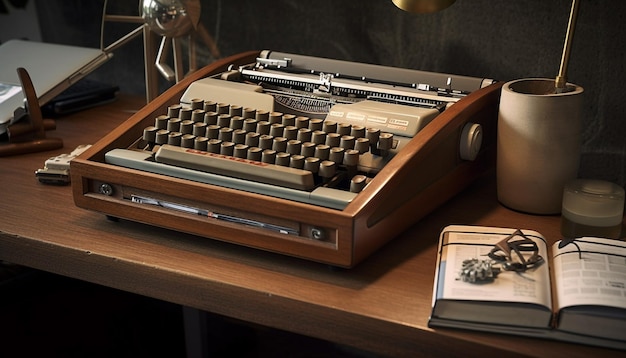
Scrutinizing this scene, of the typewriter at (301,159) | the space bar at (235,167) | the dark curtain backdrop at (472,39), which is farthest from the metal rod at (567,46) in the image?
the space bar at (235,167)

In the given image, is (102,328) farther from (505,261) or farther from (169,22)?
(505,261)

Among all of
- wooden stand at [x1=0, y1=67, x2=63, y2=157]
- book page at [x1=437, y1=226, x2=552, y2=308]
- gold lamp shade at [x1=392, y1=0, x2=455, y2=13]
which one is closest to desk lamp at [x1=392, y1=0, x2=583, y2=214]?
gold lamp shade at [x1=392, y1=0, x2=455, y2=13]

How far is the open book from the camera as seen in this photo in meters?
0.81

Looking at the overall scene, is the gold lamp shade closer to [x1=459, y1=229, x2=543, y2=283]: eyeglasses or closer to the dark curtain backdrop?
the dark curtain backdrop

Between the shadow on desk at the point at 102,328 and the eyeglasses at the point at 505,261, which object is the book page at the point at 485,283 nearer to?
→ the eyeglasses at the point at 505,261

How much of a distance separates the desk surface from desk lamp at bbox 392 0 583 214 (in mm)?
37

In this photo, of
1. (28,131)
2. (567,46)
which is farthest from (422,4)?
(28,131)

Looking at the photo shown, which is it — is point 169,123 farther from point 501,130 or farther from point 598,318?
point 598,318

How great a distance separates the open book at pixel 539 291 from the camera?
2.64 ft

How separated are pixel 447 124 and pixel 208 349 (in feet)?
2.58

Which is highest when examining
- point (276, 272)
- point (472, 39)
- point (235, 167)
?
point (472, 39)

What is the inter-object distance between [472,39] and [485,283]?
2.10 feet

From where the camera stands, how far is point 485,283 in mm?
855

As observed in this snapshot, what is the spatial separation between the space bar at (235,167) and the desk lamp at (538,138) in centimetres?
31
